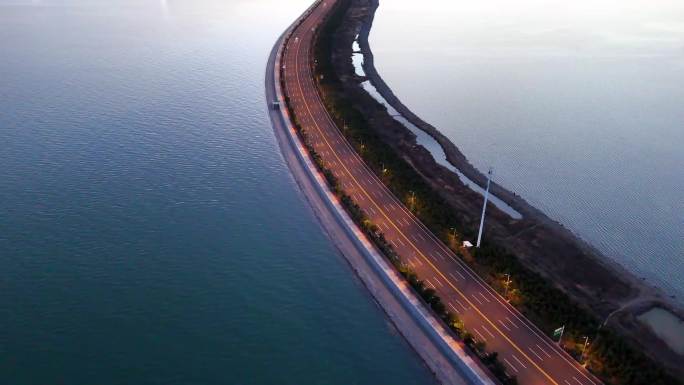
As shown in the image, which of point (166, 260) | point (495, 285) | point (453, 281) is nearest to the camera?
point (495, 285)

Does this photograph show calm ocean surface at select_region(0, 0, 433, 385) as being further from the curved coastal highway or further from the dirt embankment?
the dirt embankment

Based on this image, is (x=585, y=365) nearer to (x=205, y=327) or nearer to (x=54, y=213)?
(x=205, y=327)

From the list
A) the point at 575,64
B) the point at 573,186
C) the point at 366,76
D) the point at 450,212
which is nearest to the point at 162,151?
the point at 450,212

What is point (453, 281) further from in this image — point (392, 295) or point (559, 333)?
point (559, 333)

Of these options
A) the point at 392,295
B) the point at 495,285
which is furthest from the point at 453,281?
the point at 392,295

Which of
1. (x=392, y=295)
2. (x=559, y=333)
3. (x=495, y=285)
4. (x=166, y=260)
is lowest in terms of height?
(x=559, y=333)

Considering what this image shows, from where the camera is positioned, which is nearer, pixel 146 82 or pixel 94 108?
pixel 94 108

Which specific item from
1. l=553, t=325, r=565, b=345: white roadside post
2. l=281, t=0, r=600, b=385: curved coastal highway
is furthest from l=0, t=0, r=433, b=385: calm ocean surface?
l=553, t=325, r=565, b=345: white roadside post
